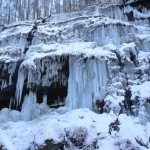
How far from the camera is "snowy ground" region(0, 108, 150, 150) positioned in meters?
9.01

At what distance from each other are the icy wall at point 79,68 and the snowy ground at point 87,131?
54cm

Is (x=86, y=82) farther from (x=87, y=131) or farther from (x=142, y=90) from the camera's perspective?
(x=87, y=131)

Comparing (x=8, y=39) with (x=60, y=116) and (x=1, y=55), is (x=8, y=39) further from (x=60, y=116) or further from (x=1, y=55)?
(x=60, y=116)

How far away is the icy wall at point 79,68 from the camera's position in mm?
11148

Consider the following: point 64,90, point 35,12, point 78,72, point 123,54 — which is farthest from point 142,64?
point 35,12

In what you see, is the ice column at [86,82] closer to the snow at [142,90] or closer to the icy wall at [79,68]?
the icy wall at [79,68]

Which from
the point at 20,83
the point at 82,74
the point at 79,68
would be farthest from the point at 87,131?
the point at 20,83

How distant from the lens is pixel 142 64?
1209 centimetres

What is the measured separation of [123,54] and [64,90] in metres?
3.19

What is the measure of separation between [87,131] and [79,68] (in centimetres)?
345

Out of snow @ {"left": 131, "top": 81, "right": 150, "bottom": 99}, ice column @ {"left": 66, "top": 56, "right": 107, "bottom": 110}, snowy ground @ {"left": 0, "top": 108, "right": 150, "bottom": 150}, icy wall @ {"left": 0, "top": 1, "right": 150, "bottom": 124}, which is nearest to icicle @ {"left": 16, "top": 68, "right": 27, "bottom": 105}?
icy wall @ {"left": 0, "top": 1, "right": 150, "bottom": 124}

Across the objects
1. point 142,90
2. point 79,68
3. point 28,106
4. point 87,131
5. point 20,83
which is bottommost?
point 87,131

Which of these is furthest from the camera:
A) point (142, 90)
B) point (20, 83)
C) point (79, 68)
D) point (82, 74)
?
point (20, 83)

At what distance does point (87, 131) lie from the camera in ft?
30.7
